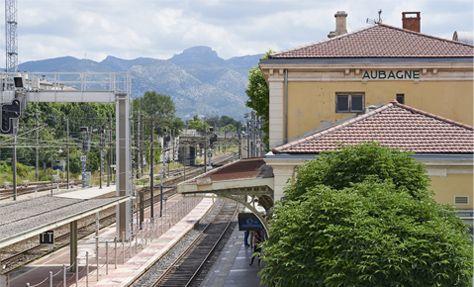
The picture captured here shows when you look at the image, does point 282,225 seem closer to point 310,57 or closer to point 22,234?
point 22,234

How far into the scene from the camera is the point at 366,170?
1412 cm

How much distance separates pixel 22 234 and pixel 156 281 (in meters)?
9.27

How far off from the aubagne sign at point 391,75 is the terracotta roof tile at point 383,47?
0.46 m

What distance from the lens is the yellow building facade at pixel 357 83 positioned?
73.2 feet

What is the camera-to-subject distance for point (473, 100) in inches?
883

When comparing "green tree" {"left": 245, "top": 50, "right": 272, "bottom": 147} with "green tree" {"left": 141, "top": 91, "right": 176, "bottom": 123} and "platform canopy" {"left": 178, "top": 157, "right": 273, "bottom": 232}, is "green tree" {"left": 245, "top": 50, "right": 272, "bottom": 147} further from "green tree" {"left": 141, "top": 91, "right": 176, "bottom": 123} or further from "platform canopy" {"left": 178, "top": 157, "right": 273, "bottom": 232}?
"green tree" {"left": 141, "top": 91, "right": 176, "bottom": 123}

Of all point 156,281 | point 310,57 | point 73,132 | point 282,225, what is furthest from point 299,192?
point 73,132

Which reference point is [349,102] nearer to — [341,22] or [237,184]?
[237,184]

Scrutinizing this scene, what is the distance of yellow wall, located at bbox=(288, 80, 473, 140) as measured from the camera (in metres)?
22.7

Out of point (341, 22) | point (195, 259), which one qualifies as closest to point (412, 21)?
point (341, 22)

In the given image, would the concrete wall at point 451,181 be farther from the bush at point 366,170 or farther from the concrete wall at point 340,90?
the concrete wall at point 340,90

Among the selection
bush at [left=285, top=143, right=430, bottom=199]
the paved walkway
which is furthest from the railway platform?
bush at [left=285, top=143, right=430, bottom=199]

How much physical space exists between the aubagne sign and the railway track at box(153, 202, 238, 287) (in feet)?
30.3

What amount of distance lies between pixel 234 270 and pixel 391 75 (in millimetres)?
10221
